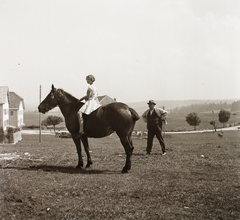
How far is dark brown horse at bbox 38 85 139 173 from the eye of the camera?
7816 mm

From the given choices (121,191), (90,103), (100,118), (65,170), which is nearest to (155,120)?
(100,118)

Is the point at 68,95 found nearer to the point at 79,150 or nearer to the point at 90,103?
the point at 90,103

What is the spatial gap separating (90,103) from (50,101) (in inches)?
55.7

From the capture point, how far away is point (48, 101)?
8594 mm

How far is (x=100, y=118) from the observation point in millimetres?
8008

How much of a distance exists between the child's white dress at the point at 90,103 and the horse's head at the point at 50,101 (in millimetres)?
1094

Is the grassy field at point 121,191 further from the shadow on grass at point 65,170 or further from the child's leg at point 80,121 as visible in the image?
the child's leg at point 80,121

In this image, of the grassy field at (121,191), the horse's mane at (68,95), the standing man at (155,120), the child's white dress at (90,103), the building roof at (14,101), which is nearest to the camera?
the grassy field at (121,191)

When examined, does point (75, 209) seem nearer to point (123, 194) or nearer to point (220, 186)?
point (123, 194)

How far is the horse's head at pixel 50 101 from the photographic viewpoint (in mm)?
8492

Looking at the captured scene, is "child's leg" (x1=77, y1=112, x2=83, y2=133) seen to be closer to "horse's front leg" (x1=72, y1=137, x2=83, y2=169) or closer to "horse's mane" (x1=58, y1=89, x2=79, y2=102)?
"horse's front leg" (x1=72, y1=137, x2=83, y2=169)

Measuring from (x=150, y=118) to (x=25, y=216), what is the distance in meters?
7.91

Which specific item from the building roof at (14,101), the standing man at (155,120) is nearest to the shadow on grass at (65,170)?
the standing man at (155,120)

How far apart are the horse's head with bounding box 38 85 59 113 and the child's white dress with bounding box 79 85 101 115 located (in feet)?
3.59
